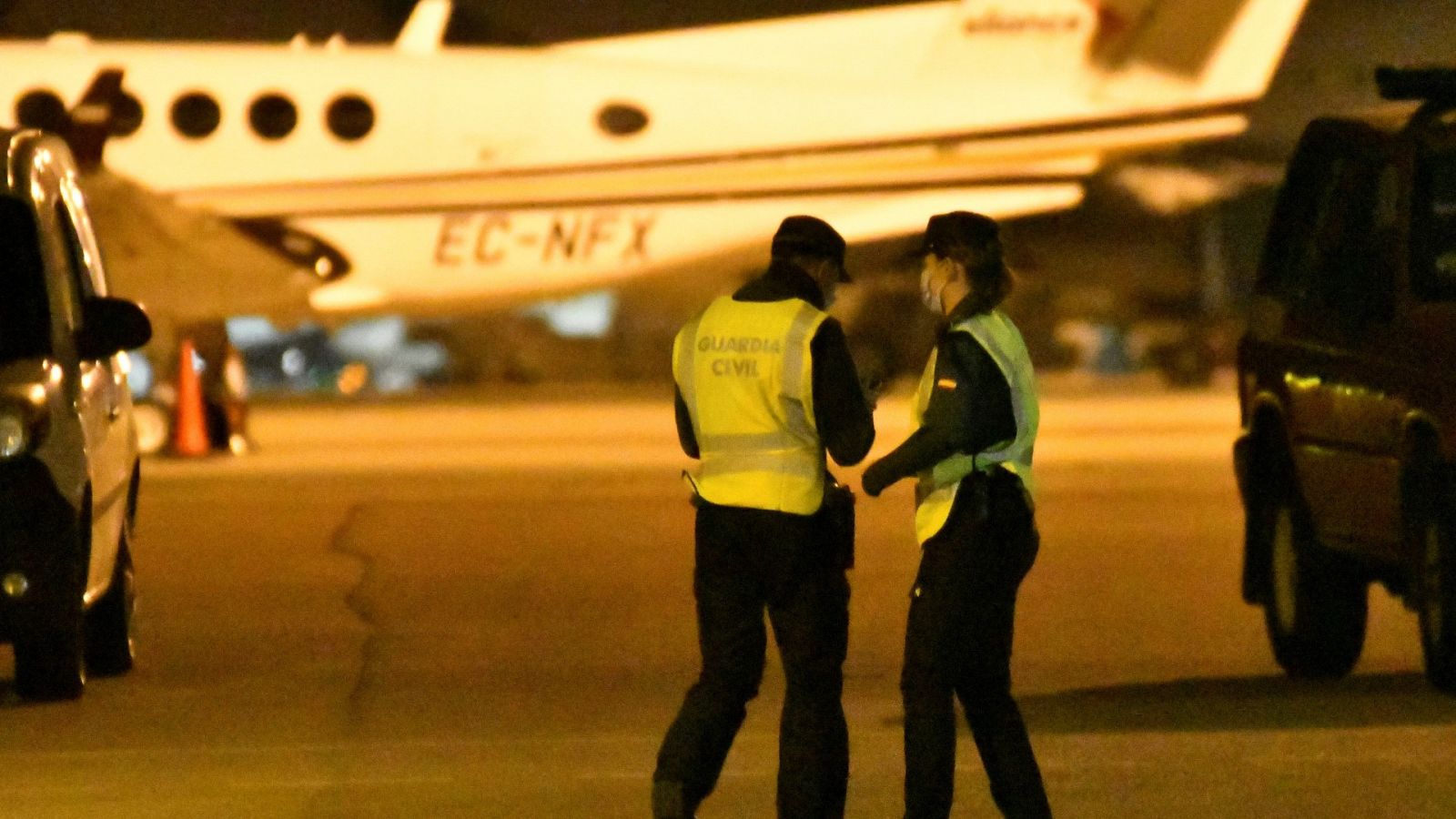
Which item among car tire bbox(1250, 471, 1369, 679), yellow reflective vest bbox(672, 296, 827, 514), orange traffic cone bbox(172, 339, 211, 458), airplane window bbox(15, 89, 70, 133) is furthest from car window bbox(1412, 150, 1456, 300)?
airplane window bbox(15, 89, 70, 133)

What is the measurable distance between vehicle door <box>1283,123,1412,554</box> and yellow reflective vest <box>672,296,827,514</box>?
3.18 m

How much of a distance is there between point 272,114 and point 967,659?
63.3 feet

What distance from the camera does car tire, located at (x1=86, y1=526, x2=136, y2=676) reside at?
34.7 ft

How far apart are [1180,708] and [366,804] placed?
10.2 feet

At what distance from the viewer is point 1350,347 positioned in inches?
392

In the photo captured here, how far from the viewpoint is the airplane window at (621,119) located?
84.9ft

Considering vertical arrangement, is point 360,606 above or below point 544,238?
above

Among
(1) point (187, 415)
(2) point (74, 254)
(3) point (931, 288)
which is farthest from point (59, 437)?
(1) point (187, 415)

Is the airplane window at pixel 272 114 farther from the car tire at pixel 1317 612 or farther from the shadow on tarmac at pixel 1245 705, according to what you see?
the shadow on tarmac at pixel 1245 705

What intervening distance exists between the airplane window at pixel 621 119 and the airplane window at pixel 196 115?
138 inches

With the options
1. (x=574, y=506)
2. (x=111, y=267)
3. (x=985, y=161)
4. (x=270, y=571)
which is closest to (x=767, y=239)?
(x=985, y=161)

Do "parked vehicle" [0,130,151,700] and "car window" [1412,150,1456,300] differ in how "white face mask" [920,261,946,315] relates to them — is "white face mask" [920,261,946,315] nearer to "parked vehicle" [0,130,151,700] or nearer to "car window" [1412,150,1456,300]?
Answer: "car window" [1412,150,1456,300]

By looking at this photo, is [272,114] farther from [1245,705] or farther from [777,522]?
[777,522]

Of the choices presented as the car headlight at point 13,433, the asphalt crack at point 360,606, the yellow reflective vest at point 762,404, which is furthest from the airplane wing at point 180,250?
the yellow reflective vest at point 762,404
